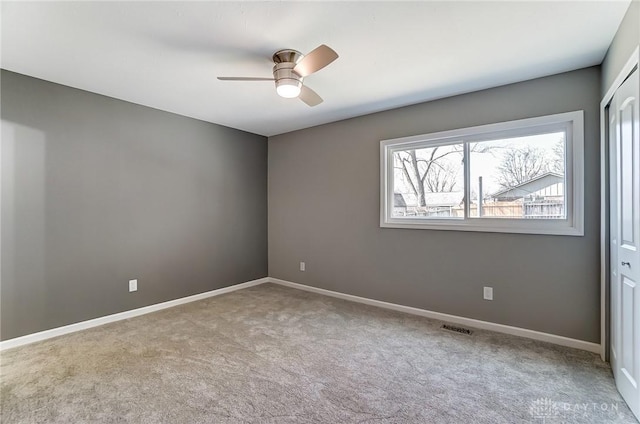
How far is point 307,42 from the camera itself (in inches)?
86.4

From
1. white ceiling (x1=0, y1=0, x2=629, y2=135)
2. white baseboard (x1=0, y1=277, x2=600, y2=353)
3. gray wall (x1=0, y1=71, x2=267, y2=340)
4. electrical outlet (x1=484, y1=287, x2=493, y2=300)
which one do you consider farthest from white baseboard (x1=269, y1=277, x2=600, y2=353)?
white ceiling (x1=0, y1=0, x2=629, y2=135)

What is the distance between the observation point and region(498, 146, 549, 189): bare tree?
9.24 ft

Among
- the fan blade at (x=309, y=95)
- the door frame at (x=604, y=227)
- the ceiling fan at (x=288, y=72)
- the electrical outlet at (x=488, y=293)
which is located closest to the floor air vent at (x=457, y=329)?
the electrical outlet at (x=488, y=293)

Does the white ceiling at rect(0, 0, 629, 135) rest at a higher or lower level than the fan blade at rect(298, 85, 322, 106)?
higher

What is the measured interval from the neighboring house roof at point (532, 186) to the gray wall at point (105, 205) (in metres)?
3.54

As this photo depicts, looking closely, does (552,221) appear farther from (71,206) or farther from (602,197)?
(71,206)

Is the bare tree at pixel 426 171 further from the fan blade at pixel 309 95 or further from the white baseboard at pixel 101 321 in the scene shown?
the white baseboard at pixel 101 321

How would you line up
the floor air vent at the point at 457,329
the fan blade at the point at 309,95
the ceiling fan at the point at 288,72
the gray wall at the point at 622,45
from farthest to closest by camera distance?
1. the floor air vent at the point at 457,329
2. the fan blade at the point at 309,95
3. the ceiling fan at the point at 288,72
4. the gray wall at the point at 622,45

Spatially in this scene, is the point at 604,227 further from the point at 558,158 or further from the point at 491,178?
the point at 491,178

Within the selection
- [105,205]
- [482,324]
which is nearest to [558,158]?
[482,324]

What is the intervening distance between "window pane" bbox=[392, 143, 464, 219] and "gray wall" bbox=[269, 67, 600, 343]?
25 centimetres

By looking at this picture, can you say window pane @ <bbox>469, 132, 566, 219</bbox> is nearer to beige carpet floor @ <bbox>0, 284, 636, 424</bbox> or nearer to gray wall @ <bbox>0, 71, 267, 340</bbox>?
beige carpet floor @ <bbox>0, 284, 636, 424</bbox>

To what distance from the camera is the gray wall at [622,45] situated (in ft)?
5.52

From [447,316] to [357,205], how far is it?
1.69 m
